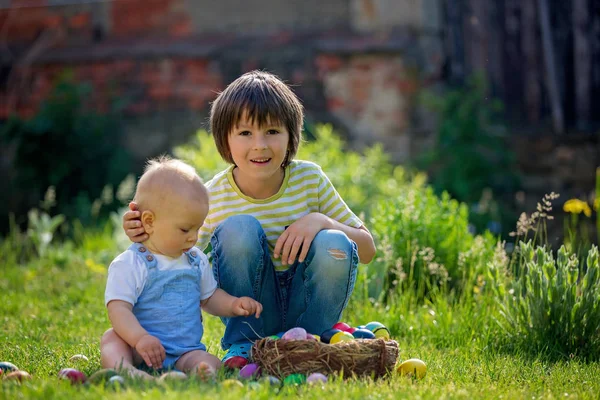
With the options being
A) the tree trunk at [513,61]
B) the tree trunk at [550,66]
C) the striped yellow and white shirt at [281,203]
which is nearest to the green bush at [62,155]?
the tree trunk at [513,61]

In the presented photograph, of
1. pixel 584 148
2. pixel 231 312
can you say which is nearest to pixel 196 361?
pixel 231 312

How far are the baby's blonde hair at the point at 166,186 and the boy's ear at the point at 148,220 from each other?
0.8 inches

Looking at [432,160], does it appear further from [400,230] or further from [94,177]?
[94,177]

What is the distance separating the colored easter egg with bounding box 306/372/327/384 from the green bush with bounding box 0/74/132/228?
530cm

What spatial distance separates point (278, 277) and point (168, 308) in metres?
0.53

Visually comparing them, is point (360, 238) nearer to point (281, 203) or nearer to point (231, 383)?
point (281, 203)

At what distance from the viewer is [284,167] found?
125 inches

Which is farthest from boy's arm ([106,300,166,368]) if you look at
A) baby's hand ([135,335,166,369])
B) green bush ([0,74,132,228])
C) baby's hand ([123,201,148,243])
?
green bush ([0,74,132,228])

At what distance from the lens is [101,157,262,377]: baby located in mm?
2654

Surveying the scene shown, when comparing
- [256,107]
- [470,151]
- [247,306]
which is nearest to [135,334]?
[247,306]

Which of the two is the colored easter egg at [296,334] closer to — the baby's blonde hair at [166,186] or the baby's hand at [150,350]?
the baby's hand at [150,350]

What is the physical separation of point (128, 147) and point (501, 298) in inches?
207

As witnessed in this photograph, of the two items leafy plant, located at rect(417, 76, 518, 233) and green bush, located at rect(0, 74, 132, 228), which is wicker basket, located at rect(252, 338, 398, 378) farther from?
green bush, located at rect(0, 74, 132, 228)

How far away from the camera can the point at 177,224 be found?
271cm
